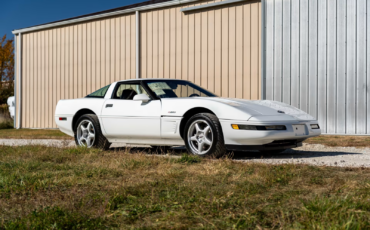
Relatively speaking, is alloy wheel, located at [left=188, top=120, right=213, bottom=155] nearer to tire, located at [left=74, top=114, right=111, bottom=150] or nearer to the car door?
the car door

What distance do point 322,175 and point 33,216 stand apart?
8.61 feet

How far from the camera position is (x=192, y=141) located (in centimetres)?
606

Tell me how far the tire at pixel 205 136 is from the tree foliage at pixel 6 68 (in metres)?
26.3

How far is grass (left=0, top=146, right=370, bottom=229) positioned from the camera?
2605mm

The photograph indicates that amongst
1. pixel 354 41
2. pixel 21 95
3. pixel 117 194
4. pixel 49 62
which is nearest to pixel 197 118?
pixel 117 194

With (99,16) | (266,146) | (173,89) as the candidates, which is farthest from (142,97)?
(99,16)

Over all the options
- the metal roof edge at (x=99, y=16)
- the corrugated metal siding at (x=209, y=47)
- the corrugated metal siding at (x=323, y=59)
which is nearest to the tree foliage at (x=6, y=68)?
the metal roof edge at (x=99, y=16)

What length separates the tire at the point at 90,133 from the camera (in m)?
7.17

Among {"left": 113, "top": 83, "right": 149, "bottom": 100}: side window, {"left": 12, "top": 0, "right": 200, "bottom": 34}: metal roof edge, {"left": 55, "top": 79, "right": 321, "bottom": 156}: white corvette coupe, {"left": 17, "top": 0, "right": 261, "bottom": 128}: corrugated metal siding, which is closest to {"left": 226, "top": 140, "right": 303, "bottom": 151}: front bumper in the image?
{"left": 55, "top": 79, "right": 321, "bottom": 156}: white corvette coupe

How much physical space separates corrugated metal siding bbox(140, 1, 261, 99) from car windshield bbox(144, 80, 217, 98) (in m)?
5.61

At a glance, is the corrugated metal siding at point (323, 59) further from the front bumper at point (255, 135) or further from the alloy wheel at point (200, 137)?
the alloy wheel at point (200, 137)

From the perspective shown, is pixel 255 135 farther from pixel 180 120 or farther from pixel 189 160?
pixel 180 120

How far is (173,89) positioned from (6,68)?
27.4 metres

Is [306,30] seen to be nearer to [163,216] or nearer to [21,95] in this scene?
[163,216]
